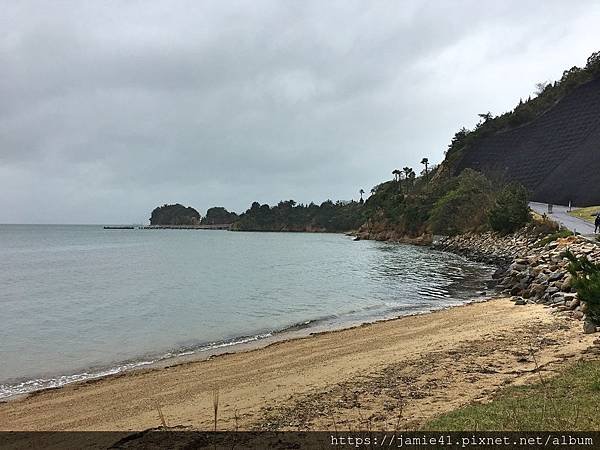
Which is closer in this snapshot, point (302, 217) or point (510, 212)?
point (510, 212)

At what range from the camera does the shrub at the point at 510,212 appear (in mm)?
45062

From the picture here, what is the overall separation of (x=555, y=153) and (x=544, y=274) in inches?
2370

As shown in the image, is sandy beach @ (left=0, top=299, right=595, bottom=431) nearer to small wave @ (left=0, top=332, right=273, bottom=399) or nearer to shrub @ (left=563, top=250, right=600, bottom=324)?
small wave @ (left=0, top=332, right=273, bottom=399)

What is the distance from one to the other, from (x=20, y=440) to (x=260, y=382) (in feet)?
14.6

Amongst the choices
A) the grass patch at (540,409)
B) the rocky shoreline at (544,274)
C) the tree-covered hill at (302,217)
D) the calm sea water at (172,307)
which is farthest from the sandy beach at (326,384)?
the tree-covered hill at (302,217)

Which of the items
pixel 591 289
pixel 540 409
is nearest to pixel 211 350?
pixel 591 289

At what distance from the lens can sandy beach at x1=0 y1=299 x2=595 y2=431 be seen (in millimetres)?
7730

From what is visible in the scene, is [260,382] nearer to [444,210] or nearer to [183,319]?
[183,319]

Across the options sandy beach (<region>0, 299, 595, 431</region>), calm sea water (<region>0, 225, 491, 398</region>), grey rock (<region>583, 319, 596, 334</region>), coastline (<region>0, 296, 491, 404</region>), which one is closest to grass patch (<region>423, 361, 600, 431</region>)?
sandy beach (<region>0, 299, 595, 431</region>)

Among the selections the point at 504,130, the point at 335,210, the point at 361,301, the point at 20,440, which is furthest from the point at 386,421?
the point at 335,210

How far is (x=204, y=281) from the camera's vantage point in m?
33.7

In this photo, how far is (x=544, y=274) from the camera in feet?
69.7

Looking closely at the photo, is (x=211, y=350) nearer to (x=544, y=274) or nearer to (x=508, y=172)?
(x=544, y=274)

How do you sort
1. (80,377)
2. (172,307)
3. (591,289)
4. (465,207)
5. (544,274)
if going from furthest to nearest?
(465,207), (172,307), (544,274), (80,377), (591,289)
